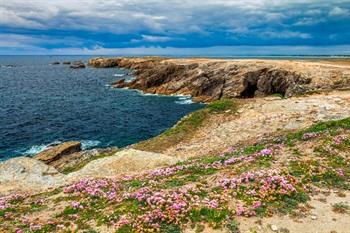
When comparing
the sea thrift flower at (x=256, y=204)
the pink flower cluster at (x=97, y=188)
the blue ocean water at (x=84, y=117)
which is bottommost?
the blue ocean water at (x=84, y=117)

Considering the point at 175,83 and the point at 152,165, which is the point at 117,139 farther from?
the point at 175,83

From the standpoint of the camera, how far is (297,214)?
15539 mm

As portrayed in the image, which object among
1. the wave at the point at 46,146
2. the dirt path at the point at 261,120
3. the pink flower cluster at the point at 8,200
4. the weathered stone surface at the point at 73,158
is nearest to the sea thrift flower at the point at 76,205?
the pink flower cluster at the point at 8,200

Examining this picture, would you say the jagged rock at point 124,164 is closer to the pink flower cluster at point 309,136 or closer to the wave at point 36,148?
the pink flower cluster at point 309,136

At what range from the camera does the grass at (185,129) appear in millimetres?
36219

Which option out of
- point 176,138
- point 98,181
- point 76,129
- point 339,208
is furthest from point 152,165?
point 76,129

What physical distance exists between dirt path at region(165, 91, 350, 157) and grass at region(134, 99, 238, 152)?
977 mm

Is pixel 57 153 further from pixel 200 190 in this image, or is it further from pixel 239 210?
pixel 239 210

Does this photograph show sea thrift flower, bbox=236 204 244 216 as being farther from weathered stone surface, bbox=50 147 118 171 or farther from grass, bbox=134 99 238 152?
weathered stone surface, bbox=50 147 118 171

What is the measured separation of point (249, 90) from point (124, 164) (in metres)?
59.0

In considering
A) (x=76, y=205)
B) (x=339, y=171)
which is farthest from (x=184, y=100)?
(x=76, y=205)

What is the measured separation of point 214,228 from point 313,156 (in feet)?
31.9

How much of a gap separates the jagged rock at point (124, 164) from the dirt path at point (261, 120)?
16.0 ft

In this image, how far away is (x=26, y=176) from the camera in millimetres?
26562
